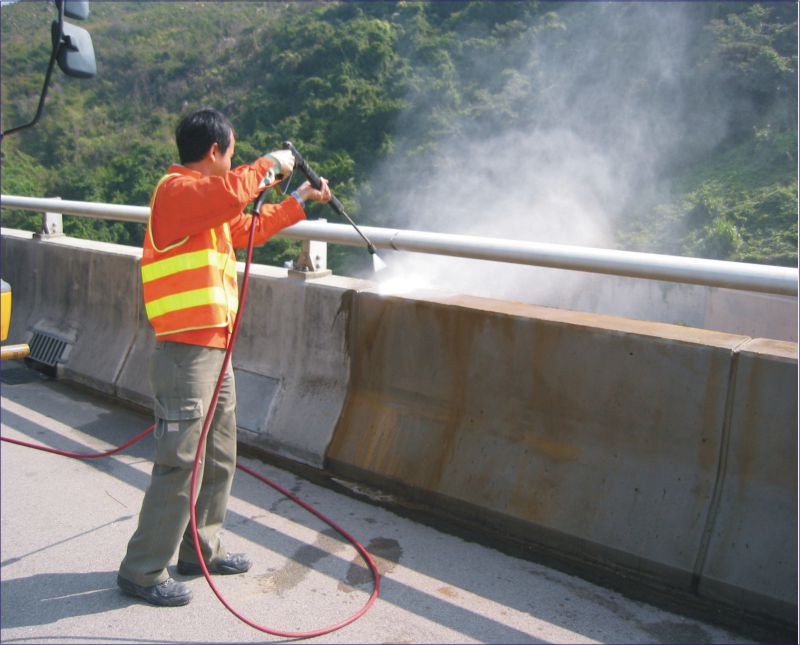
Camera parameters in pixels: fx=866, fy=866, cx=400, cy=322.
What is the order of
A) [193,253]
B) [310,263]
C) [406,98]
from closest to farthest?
[193,253] < [310,263] < [406,98]

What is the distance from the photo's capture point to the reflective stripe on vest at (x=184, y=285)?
3.68 meters

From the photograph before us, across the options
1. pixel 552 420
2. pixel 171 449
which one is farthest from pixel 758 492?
pixel 171 449

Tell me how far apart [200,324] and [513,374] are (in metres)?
1.57

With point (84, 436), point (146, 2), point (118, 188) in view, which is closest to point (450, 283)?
point (118, 188)

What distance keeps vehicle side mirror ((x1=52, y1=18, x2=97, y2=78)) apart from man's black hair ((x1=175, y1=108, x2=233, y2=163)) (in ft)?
1.84

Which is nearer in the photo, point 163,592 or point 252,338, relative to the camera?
point 163,592

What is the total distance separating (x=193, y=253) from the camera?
371 centimetres

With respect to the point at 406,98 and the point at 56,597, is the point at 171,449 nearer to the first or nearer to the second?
the point at 56,597

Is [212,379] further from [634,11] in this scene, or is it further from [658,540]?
[634,11]

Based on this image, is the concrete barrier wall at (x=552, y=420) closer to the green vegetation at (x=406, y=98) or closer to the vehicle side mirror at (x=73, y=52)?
the vehicle side mirror at (x=73, y=52)

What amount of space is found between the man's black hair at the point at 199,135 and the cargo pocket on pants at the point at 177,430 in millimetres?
1055

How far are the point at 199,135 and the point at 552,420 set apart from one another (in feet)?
6.89

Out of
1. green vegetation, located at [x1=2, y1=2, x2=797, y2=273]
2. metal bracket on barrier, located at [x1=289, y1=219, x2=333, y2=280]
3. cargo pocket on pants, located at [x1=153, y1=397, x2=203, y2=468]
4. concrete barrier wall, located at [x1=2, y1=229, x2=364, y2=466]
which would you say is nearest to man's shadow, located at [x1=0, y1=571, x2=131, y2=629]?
cargo pocket on pants, located at [x1=153, y1=397, x2=203, y2=468]

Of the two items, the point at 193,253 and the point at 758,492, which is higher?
the point at 193,253
